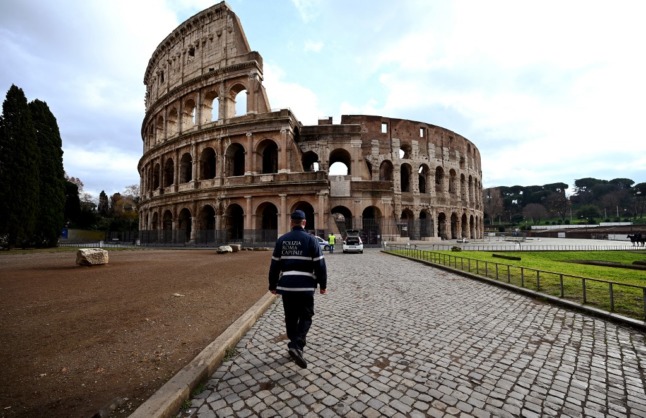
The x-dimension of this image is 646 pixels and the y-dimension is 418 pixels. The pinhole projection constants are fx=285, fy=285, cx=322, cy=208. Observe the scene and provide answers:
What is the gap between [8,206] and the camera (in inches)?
773

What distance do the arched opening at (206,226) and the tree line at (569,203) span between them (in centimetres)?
6912

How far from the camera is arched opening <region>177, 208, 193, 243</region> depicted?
2666 centimetres

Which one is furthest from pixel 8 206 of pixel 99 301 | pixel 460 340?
pixel 460 340

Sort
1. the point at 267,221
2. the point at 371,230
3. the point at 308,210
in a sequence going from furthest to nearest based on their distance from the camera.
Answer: the point at 267,221, the point at 308,210, the point at 371,230

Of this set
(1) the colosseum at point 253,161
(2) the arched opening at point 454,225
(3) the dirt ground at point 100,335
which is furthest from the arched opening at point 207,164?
(2) the arched opening at point 454,225

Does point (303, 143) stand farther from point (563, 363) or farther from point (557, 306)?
point (563, 363)

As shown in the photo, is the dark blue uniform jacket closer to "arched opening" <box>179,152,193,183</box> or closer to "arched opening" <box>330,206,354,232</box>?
"arched opening" <box>330,206,354,232</box>

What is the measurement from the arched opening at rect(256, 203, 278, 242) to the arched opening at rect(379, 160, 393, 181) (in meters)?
13.6

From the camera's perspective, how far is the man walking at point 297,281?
3.33 metres

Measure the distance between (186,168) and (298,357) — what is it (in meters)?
29.7

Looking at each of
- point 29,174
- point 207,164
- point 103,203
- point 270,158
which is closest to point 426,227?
point 270,158

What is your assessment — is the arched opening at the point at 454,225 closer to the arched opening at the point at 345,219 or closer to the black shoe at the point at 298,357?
the arched opening at the point at 345,219

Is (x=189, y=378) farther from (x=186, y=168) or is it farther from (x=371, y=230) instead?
(x=186, y=168)

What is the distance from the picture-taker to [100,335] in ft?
13.0
